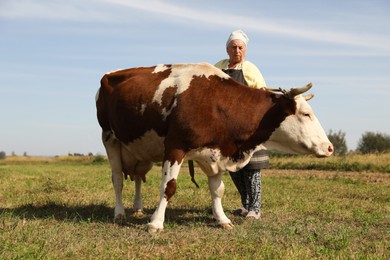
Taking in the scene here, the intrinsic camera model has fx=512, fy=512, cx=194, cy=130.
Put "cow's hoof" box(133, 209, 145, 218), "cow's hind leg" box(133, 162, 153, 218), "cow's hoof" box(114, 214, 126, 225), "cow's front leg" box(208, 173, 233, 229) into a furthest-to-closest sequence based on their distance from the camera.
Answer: "cow's hoof" box(133, 209, 145, 218) < "cow's hind leg" box(133, 162, 153, 218) < "cow's hoof" box(114, 214, 126, 225) < "cow's front leg" box(208, 173, 233, 229)

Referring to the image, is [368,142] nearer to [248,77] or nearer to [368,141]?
[368,141]

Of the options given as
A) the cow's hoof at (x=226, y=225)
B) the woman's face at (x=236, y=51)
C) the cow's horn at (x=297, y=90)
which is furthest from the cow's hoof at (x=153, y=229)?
the woman's face at (x=236, y=51)

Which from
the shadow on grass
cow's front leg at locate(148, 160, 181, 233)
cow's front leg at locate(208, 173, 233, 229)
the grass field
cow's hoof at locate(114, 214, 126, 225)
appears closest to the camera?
the grass field

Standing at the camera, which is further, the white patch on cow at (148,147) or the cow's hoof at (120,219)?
the cow's hoof at (120,219)

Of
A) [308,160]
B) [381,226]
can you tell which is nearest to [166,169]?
[381,226]

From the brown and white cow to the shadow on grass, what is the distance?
2.64 ft

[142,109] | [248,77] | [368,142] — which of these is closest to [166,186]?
[142,109]

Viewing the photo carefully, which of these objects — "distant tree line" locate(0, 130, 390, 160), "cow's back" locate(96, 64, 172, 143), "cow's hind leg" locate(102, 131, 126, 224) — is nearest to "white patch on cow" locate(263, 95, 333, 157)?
"cow's back" locate(96, 64, 172, 143)

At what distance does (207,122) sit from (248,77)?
5.16 feet

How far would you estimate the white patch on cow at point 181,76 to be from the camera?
6193 millimetres

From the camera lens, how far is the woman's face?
23.6ft

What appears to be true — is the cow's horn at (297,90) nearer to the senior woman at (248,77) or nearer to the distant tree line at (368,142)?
the senior woman at (248,77)

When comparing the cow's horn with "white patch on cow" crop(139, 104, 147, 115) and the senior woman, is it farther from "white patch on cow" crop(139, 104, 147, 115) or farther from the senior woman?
"white patch on cow" crop(139, 104, 147, 115)

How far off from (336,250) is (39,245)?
2870 mm
